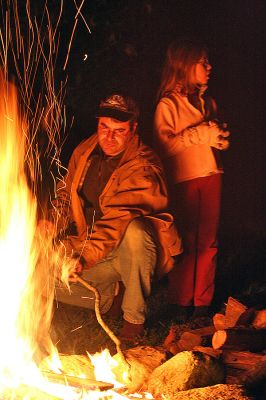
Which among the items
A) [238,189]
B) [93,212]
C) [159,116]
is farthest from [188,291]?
[238,189]

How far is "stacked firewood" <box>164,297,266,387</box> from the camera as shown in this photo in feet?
11.2

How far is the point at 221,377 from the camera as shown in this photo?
3436 mm

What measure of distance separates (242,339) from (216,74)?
4.30 m

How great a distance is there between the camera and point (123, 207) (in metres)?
4.21

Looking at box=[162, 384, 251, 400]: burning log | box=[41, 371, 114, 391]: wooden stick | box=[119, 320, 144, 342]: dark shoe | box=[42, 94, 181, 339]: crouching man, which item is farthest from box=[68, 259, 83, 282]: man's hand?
box=[162, 384, 251, 400]: burning log

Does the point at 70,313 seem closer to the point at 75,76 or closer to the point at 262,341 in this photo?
the point at 262,341

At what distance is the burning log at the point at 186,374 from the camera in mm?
3355

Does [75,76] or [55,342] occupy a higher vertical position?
[75,76]

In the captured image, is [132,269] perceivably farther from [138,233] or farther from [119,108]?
[119,108]

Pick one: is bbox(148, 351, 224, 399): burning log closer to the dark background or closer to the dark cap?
the dark cap

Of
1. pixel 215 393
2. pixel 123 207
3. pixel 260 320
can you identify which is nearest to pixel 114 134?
pixel 123 207

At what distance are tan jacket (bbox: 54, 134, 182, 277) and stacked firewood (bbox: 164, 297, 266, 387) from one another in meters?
0.56

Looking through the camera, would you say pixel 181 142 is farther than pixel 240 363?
Yes

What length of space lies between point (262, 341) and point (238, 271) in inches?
90.5
